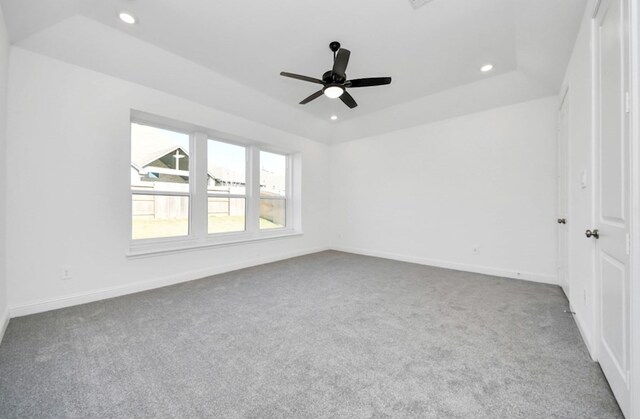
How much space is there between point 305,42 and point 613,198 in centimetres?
287

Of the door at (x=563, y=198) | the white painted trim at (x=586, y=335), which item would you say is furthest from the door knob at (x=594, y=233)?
the door at (x=563, y=198)

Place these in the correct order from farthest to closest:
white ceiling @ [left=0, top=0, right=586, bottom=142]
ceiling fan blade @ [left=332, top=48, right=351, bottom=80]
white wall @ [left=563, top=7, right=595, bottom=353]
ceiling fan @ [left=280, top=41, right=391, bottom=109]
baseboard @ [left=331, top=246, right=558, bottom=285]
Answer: baseboard @ [left=331, top=246, right=558, bottom=285] < ceiling fan @ [left=280, top=41, right=391, bottom=109] < ceiling fan blade @ [left=332, top=48, right=351, bottom=80] < white ceiling @ [left=0, top=0, right=586, bottom=142] < white wall @ [left=563, top=7, right=595, bottom=353]

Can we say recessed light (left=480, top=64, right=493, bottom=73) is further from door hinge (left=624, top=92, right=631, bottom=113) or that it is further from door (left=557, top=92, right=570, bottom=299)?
door hinge (left=624, top=92, right=631, bottom=113)

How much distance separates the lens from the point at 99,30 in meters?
2.51

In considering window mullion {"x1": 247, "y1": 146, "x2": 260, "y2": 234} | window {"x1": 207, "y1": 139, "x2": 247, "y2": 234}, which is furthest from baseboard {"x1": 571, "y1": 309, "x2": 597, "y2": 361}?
window {"x1": 207, "y1": 139, "x2": 247, "y2": 234}

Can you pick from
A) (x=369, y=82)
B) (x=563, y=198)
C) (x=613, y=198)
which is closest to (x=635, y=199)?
(x=613, y=198)

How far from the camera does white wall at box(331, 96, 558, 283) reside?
3604mm

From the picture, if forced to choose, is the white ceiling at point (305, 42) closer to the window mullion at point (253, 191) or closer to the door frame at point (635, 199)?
the window mullion at point (253, 191)

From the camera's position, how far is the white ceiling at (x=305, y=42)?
7.49 ft

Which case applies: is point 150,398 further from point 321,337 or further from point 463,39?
point 463,39

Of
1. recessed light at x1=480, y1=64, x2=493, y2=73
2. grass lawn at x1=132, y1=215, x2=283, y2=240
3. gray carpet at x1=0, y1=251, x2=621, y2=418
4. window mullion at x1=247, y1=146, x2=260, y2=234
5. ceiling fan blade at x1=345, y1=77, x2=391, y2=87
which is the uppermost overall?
recessed light at x1=480, y1=64, x2=493, y2=73

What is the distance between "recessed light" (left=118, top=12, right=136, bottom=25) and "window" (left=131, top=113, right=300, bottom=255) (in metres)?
1.18

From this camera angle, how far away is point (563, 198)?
10.6 ft

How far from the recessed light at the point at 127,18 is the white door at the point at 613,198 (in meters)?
3.58
